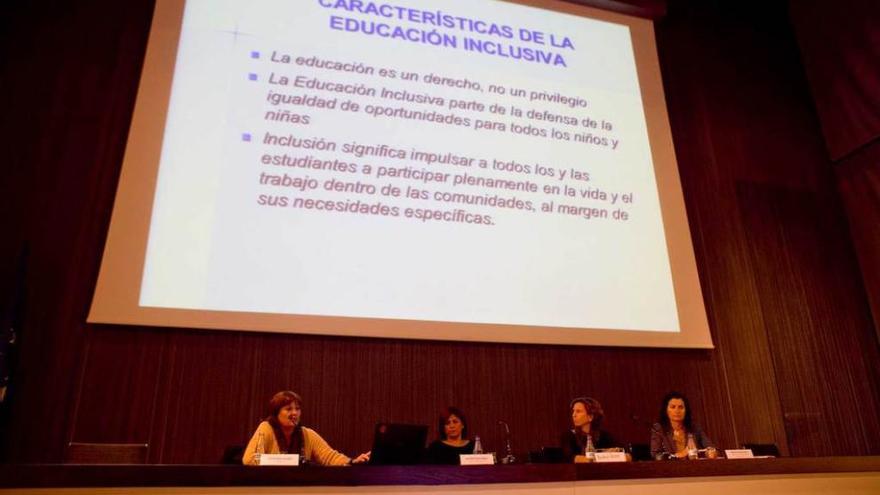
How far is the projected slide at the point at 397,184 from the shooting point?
8.71 ft

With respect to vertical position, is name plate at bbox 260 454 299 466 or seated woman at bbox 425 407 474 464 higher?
seated woman at bbox 425 407 474 464

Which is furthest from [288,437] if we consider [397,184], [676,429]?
[676,429]

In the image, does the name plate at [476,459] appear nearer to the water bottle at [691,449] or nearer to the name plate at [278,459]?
the name plate at [278,459]

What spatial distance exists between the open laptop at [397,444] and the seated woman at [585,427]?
0.97m

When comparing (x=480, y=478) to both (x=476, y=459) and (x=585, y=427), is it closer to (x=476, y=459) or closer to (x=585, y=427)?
(x=476, y=459)

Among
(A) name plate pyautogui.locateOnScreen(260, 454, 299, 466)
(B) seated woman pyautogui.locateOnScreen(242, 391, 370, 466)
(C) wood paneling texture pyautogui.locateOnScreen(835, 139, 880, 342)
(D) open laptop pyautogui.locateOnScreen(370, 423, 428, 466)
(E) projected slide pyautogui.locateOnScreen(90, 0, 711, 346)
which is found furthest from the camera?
(C) wood paneling texture pyautogui.locateOnScreen(835, 139, 880, 342)

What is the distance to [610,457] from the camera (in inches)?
82.4

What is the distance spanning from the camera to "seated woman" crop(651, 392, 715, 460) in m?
2.67

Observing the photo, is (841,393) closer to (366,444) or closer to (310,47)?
(366,444)

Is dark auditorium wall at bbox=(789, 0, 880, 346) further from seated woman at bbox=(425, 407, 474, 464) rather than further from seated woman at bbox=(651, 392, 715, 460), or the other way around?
seated woman at bbox=(425, 407, 474, 464)

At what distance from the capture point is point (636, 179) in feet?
11.1

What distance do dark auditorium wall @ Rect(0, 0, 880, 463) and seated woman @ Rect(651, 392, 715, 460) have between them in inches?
10.0

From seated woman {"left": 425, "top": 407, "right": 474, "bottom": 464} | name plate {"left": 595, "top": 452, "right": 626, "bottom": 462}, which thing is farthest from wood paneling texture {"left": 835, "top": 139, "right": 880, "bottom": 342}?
seated woman {"left": 425, "top": 407, "right": 474, "bottom": 464}

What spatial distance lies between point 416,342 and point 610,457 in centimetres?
112
